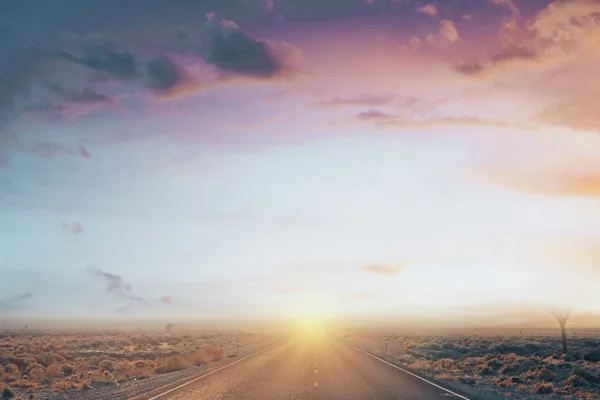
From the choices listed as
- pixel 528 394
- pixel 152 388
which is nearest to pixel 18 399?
pixel 152 388

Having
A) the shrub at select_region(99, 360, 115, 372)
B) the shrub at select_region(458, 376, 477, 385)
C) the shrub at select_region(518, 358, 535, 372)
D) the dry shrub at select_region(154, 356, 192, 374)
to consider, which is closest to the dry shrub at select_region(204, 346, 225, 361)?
the dry shrub at select_region(154, 356, 192, 374)

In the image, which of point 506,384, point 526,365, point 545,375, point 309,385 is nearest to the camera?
point 309,385

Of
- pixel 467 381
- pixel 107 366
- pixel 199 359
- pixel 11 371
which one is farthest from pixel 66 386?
pixel 467 381

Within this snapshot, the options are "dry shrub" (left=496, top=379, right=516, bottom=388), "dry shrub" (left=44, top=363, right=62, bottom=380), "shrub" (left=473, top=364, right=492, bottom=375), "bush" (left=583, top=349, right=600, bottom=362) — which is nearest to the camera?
"dry shrub" (left=496, top=379, right=516, bottom=388)

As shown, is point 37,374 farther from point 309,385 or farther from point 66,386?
point 309,385

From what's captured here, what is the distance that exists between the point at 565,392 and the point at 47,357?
120 feet

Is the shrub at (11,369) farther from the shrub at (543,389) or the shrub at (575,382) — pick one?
the shrub at (575,382)

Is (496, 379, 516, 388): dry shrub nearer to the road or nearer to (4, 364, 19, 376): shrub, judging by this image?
the road

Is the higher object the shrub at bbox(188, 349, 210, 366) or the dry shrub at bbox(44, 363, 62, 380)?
the dry shrub at bbox(44, 363, 62, 380)

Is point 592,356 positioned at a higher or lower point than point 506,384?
lower

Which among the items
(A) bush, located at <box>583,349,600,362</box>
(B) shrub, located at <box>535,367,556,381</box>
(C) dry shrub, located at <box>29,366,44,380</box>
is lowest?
(A) bush, located at <box>583,349,600,362</box>

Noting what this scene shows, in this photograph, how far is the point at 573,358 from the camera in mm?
40844

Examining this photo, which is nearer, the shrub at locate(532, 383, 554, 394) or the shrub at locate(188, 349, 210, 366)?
the shrub at locate(532, 383, 554, 394)

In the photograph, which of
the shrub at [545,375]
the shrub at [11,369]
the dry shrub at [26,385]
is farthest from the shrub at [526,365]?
the shrub at [11,369]
